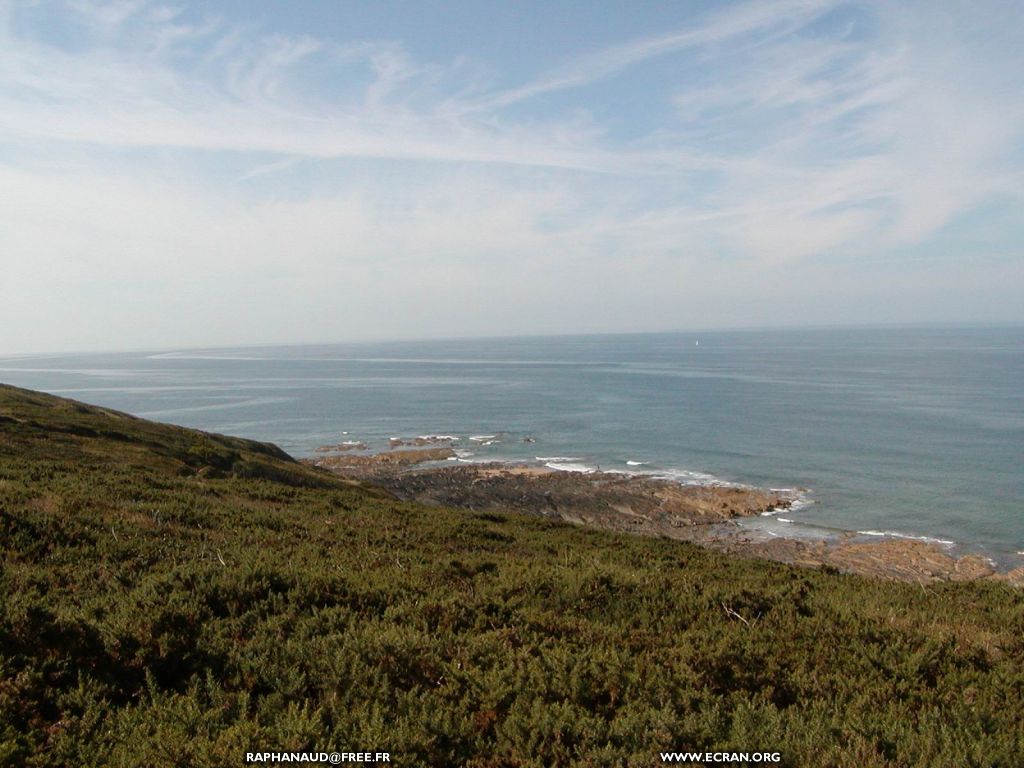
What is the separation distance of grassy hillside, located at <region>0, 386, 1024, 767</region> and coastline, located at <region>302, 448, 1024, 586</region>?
2535 centimetres

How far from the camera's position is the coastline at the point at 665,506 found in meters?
36.8

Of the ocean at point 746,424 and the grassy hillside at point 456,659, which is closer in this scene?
the grassy hillside at point 456,659

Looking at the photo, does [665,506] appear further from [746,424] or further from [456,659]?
[456,659]

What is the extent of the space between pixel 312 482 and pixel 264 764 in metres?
34.7

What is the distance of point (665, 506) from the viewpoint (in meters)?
50.1

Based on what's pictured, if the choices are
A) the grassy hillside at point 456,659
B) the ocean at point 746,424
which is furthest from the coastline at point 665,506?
the grassy hillside at point 456,659

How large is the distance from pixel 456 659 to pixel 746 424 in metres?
81.0

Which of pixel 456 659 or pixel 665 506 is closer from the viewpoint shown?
pixel 456 659

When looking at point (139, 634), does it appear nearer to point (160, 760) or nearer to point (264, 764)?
point (160, 760)

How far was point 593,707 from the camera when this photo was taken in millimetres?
6812

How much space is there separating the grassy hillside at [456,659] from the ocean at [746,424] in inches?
1430

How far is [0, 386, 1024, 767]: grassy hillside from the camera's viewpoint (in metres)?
5.92

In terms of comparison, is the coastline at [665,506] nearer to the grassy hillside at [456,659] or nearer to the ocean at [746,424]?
the ocean at [746,424]

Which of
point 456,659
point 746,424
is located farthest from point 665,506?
point 456,659
